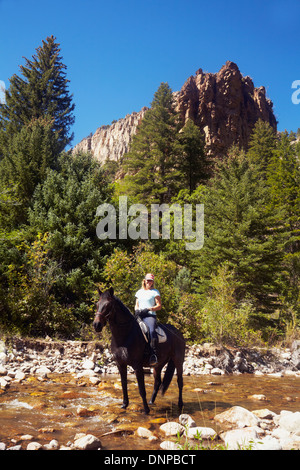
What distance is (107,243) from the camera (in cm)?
1548

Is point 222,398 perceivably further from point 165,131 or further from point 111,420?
point 165,131

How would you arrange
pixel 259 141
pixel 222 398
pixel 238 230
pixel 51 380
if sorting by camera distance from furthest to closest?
pixel 259 141
pixel 238 230
pixel 51 380
pixel 222 398

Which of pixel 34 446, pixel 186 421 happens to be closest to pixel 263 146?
pixel 186 421

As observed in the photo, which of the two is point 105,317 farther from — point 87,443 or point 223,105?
point 223,105

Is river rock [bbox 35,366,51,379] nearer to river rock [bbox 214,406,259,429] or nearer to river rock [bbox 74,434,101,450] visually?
river rock [bbox 74,434,101,450]

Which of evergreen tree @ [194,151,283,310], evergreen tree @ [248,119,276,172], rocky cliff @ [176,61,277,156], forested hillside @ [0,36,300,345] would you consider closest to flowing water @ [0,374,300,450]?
forested hillside @ [0,36,300,345]

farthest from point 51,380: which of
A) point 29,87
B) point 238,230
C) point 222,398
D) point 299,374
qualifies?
point 29,87

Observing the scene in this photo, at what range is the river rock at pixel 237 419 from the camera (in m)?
5.04

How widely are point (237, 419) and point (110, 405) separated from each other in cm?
246

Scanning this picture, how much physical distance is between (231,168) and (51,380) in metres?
17.8

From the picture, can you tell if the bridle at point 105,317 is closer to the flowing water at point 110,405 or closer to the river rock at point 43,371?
the flowing water at point 110,405

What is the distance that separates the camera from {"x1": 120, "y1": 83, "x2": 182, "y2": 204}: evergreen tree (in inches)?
1187

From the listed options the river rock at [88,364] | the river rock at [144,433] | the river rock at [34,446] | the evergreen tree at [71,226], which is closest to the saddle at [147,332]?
the river rock at [144,433]
